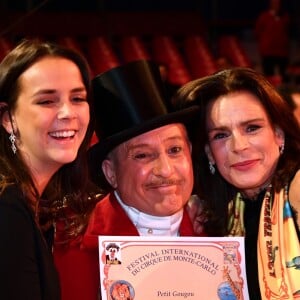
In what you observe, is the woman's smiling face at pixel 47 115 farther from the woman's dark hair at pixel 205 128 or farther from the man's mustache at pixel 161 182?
the woman's dark hair at pixel 205 128

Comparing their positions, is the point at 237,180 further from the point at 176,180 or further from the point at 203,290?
the point at 203,290

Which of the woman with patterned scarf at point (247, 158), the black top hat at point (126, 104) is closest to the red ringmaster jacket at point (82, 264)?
the black top hat at point (126, 104)

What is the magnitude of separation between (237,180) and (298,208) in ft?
0.80

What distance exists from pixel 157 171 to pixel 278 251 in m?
0.44

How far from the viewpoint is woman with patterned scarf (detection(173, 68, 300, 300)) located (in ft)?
7.01

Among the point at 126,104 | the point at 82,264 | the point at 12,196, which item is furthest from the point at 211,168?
the point at 12,196

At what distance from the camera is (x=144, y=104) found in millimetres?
2230

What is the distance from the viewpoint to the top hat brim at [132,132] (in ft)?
7.12

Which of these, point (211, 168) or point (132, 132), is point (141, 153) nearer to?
point (132, 132)

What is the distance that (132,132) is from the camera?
217cm

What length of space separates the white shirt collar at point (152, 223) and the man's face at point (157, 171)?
0.02 meters

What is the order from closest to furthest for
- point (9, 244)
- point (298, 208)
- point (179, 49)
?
point (9, 244) → point (298, 208) → point (179, 49)

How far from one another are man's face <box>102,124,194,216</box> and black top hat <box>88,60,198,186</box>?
0.15 ft

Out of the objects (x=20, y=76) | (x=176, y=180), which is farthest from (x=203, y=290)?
(x=20, y=76)
